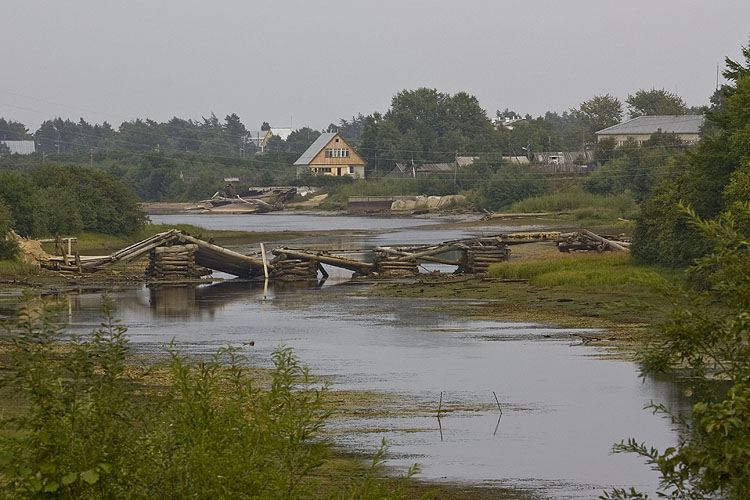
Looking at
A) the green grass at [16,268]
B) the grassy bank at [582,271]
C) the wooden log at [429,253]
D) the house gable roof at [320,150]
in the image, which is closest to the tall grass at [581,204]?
the wooden log at [429,253]

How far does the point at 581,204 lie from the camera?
100375mm

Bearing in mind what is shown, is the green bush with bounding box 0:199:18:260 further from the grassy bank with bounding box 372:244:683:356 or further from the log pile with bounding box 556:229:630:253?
the log pile with bounding box 556:229:630:253

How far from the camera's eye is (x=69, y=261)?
165 ft

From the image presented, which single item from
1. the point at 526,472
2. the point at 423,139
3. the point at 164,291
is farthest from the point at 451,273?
the point at 423,139

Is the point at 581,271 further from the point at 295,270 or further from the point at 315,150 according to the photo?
the point at 315,150

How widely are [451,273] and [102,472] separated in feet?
144

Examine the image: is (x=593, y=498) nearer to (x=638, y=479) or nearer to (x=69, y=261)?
(x=638, y=479)

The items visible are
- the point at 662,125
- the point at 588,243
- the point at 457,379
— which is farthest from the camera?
the point at 662,125

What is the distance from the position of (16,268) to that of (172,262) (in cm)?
629

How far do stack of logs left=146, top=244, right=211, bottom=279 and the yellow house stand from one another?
100 meters

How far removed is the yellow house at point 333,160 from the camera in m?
154

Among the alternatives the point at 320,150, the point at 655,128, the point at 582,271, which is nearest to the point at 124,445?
the point at 582,271

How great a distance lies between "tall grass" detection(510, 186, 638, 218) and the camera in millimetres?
94000

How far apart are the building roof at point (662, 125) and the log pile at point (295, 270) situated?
75908 millimetres
